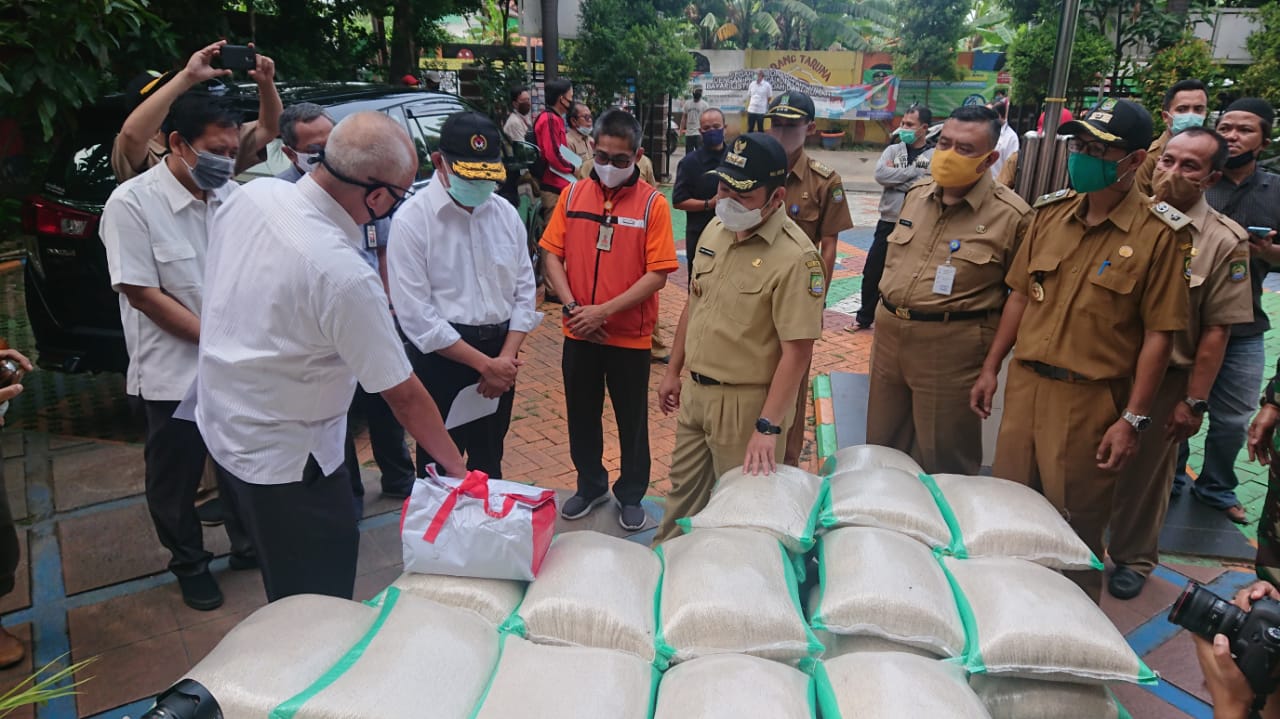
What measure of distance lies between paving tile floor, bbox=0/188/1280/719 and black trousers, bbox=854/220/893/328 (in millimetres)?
1699

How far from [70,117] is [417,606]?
414cm

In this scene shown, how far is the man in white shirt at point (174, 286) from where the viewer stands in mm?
2904

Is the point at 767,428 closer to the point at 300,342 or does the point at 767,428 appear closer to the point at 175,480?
the point at 300,342

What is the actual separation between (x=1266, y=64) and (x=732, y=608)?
38.0 feet

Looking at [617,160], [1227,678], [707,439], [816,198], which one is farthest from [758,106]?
[1227,678]

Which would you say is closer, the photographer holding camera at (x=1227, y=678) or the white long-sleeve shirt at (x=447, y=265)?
the photographer holding camera at (x=1227, y=678)

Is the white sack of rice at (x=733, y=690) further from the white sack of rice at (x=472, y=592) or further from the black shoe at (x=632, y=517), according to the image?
the black shoe at (x=632, y=517)

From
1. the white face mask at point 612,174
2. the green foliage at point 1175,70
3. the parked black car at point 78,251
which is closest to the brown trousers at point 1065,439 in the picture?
the white face mask at point 612,174

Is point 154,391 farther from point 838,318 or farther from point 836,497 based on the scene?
point 838,318

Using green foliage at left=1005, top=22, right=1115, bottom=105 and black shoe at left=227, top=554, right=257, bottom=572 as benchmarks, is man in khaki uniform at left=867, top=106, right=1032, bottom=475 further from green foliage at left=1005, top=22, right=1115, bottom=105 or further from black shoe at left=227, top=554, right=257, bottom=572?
green foliage at left=1005, top=22, right=1115, bottom=105

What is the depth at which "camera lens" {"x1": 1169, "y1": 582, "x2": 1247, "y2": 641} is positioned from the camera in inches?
65.9

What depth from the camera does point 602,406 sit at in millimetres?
3926

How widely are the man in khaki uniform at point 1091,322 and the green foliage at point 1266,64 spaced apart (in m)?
9.08

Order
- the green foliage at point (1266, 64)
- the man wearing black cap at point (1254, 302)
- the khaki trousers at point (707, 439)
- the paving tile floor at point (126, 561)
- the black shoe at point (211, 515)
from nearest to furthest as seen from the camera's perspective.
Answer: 1. the paving tile floor at point (126, 561)
2. the khaki trousers at point (707, 439)
3. the black shoe at point (211, 515)
4. the man wearing black cap at point (1254, 302)
5. the green foliage at point (1266, 64)
